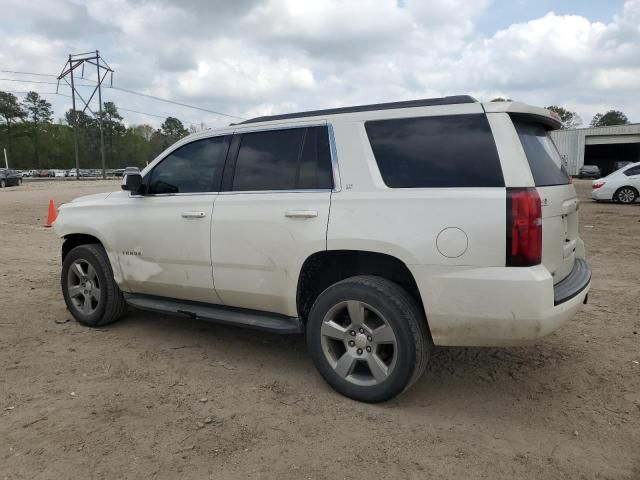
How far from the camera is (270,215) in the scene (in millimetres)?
3641

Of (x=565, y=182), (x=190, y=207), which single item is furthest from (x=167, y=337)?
(x=565, y=182)

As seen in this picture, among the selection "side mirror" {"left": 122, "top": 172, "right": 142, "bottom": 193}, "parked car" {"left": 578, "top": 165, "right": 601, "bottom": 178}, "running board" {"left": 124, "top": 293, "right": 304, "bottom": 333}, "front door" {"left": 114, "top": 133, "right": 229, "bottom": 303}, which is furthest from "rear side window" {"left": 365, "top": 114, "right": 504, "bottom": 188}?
"parked car" {"left": 578, "top": 165, "right": 601, "bottom": 178}

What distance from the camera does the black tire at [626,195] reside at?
18.0 m

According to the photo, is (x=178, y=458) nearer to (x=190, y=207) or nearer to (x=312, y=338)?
(x=312, y=338)

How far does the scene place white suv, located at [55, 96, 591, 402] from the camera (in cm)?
293

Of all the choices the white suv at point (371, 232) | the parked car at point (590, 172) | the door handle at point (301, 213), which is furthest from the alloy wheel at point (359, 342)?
the parked car at point (590, 172)

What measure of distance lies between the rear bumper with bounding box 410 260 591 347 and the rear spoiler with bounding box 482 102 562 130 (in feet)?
3.16

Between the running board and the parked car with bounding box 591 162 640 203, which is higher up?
the parked car with bounding box 591 162 640 203

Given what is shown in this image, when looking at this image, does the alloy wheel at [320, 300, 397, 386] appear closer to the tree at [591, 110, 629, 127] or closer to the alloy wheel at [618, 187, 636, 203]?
the alloy wheel at [618, 187, 636, 203]

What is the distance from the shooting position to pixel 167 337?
15.4 ft

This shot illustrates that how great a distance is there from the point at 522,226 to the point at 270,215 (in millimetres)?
1688

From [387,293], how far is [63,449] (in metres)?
2.07

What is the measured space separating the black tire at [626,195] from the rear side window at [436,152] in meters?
18.0

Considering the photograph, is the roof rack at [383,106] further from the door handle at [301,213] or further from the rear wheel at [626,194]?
the rear wheel at [626,194]
